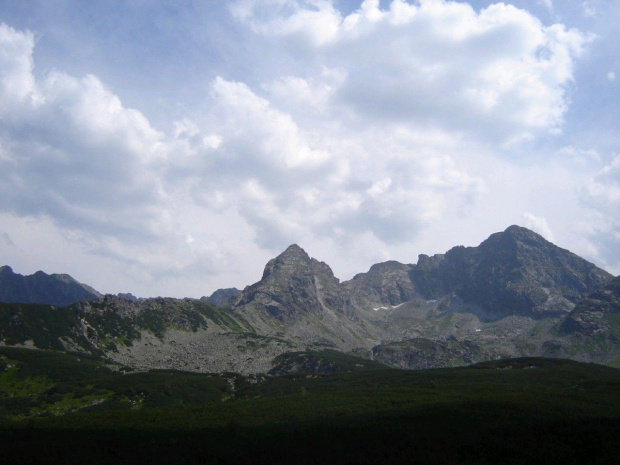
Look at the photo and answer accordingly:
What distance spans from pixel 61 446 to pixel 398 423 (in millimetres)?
41550

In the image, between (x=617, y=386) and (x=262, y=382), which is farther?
(x=262, y=382)

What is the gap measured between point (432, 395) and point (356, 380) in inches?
2700

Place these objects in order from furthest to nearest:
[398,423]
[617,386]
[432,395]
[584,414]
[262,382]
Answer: [262,382], [617,386], [432,395], [584,414], [398,423]

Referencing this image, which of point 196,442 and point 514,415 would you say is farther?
point 514,415

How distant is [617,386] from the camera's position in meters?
113

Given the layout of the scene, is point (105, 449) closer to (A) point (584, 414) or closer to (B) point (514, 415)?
(B) point (514, 415)

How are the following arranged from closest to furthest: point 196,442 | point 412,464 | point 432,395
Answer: point 412,464
point 196,442
point 432,395

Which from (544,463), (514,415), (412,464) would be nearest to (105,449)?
(412,464)

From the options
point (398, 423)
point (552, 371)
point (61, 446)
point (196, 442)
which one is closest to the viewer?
point (61, 446)

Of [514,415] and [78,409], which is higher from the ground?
[514,415]

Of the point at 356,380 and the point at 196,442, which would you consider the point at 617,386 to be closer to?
the point at 356,380

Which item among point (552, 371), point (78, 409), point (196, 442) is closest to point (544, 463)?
point (196, 442)

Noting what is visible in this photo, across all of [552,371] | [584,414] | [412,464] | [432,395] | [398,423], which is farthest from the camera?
[552,371]

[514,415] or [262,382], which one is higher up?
[514,415]
